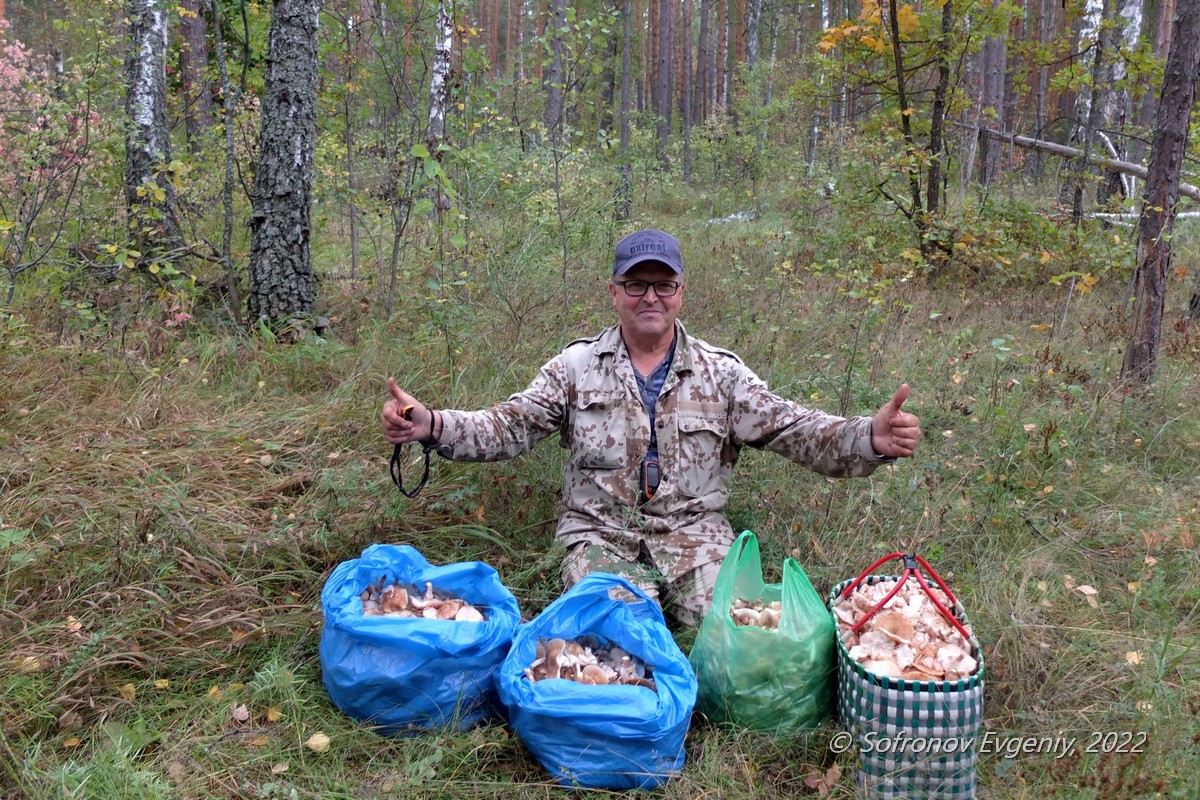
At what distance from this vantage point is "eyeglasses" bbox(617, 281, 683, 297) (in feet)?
9.39

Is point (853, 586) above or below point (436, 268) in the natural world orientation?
below

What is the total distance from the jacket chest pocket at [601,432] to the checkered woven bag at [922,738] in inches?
44.9

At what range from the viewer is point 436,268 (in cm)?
523

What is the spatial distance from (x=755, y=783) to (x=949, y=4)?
6845 millimetres

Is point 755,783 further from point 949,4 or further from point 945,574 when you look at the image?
point 949,4

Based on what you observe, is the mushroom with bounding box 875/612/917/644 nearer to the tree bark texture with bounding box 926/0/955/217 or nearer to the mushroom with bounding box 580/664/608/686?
the mushroom with bounding box 580/664/608/686

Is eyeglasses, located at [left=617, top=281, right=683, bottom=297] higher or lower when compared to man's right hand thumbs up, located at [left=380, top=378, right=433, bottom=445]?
higher

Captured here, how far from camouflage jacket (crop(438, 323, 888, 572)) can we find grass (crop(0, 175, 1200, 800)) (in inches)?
11.3

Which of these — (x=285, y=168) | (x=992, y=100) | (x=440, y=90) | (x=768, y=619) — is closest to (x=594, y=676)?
(x=768, y=619)

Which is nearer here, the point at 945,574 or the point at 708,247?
the point at 945,574

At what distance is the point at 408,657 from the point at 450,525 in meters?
1.06

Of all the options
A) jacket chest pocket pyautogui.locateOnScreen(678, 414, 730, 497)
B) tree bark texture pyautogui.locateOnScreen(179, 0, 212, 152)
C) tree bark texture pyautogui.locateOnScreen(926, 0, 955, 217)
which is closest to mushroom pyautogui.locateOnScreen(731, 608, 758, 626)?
jacket chest pocket pyautogui.locateOnScreen(678, 414, 730, 497)

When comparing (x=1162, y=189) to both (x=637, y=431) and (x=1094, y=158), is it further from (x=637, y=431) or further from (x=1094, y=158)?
(x=637, y=431)

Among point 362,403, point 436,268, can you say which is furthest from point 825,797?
point 436,268
